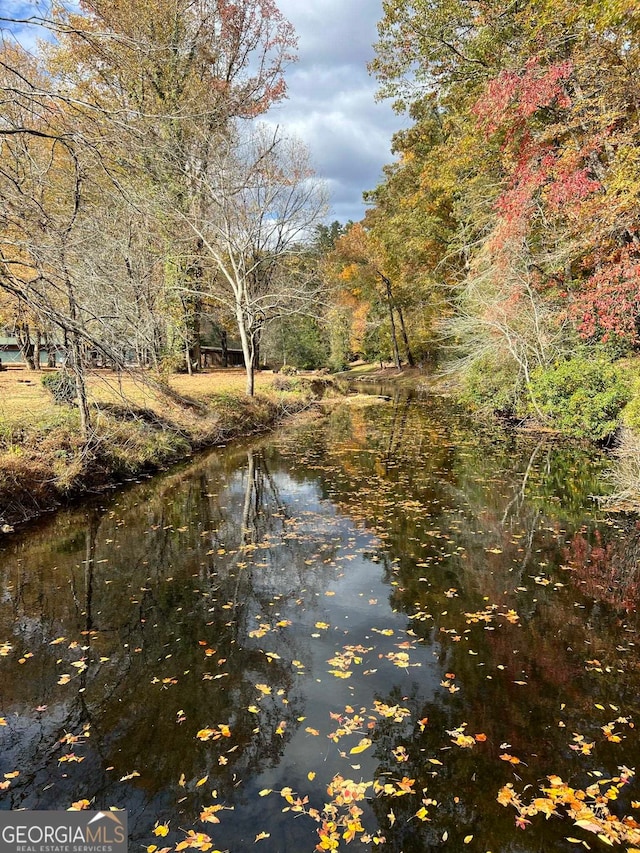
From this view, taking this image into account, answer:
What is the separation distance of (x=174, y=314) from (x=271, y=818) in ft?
61.6

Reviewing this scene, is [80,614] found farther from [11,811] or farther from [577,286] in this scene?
[577,286]

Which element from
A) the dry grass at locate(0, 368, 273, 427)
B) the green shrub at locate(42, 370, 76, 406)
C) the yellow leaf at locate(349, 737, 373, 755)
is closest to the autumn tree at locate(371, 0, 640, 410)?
the dry grass at locate(0, 368, 273, 427)

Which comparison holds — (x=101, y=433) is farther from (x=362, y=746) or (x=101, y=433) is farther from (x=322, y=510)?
(x=362, y=746)

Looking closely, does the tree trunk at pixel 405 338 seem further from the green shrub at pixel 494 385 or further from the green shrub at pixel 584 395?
the green shrub at pixel 584 395

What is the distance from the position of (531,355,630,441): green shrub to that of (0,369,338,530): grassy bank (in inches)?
399

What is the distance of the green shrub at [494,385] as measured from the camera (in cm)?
1733

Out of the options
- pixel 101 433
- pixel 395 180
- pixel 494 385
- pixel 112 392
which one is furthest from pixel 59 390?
pixel 395 180

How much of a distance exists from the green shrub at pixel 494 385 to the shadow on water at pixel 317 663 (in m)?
8.77

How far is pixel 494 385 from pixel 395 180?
15246mm

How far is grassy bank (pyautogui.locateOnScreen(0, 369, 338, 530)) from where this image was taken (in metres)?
8.36

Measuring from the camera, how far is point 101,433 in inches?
422

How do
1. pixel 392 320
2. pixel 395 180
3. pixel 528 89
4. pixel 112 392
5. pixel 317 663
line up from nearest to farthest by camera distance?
pixel 317 663 < pixel 112 392 < pixel 528 89 < pixel 395 180 < pixel 392 320

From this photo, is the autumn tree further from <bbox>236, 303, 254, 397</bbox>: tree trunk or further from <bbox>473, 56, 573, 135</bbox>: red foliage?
<bbox>236, 303, 254, 397</bbox>: tree trunk

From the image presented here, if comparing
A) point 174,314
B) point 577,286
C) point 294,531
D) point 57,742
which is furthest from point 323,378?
point 57,742
